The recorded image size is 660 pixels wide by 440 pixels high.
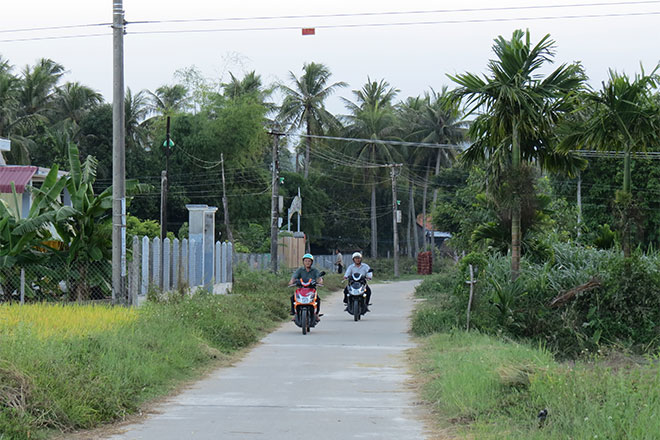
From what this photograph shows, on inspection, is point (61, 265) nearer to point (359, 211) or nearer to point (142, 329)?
point (142, 329)

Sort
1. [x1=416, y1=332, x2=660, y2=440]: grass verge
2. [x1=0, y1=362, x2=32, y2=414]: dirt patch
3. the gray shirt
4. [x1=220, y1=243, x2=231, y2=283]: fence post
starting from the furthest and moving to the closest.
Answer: [x1=220, y1=243, x2=231, y2=283]: fence post → the gray shirt → [x1=0, y1=362, x2=32, y2=414]: dirt patch → [x1=416, y1=332, x2=660, y2=440]: grass verge

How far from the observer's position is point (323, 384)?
11305 millimetres

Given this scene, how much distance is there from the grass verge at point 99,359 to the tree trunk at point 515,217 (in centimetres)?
544

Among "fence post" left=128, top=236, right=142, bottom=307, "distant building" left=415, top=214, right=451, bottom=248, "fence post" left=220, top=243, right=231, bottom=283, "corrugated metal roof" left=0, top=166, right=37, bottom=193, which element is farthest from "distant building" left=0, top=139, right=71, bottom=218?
"distant building" left=415, top=214, right=451, bottom=248

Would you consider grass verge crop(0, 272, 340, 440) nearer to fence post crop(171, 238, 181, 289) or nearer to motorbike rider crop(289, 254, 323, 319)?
motorbike rider crop(289, 254, 323, 319)

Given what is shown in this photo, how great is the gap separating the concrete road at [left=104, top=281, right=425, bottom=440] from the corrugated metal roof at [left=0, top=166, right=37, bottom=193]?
12.9 m

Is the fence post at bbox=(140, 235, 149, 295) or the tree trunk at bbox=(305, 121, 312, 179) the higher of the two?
the tree trunk at bbox=(305, 121, 312, 179)

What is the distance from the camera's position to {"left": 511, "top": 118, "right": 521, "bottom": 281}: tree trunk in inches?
720

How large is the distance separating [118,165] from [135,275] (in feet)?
9.54

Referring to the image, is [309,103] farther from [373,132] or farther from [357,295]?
[357,295]

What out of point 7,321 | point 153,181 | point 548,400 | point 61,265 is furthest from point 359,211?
point 548,400

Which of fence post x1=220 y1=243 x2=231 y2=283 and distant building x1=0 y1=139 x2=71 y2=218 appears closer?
distant building x1=0 y1=139 x2=71 y2=218

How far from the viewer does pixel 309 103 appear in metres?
70.6

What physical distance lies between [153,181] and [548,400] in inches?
2089
